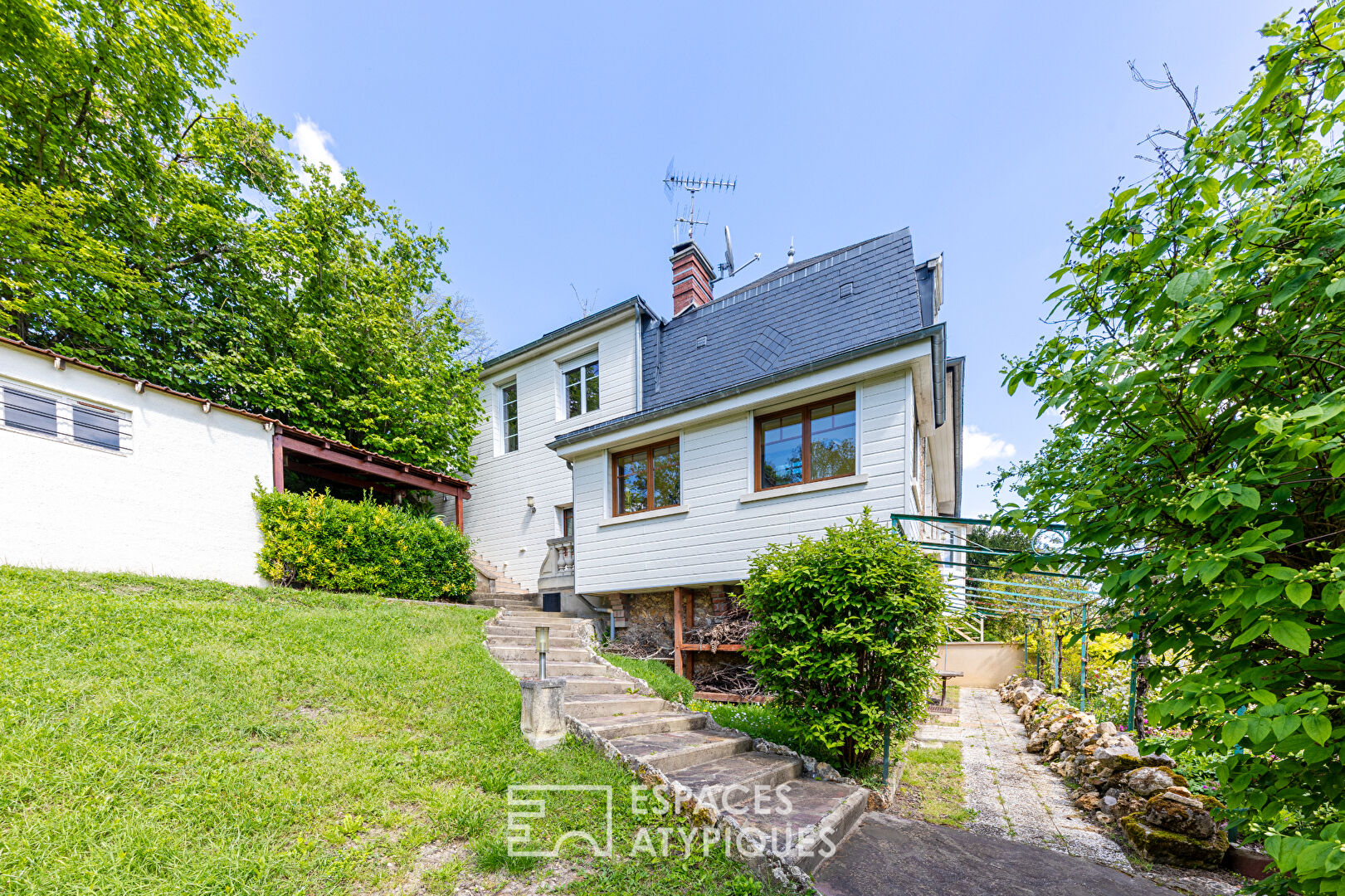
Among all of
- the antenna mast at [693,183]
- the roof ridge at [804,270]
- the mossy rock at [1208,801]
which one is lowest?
the mossy rock at [1208,801]

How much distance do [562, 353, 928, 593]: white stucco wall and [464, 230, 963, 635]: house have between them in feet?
0.07

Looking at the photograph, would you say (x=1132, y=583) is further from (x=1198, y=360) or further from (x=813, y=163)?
(x=813, y=163)

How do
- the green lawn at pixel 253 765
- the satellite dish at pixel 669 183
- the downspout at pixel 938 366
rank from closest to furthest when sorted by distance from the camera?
1. the green lawn at pixel 253 765
2. the downspout at pixel 938 366
3. the satellite dish at pixel 669 183

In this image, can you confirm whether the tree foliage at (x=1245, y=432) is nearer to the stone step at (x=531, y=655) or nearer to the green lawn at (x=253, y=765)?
the green lawn at (x=253, y=765)

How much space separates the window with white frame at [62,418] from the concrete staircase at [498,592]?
612 centimetres

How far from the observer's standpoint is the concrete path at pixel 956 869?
9.85ft

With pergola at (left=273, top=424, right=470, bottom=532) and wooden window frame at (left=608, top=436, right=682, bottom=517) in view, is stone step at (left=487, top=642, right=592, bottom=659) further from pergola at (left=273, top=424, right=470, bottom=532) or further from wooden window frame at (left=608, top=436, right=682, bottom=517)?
pergola at (left=273, top=424, right=470, bottom=532)

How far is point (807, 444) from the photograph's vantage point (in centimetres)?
727

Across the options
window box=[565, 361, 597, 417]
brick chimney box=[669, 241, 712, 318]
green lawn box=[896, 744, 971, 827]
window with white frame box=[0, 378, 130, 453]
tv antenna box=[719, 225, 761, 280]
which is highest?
tv antenna box=[719, 225, 761, 280]

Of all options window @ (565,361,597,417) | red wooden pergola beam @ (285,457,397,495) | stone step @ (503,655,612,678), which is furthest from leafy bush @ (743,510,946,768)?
red wooden pergola beam @ (285,457,397,495)

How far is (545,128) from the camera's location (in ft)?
35.0

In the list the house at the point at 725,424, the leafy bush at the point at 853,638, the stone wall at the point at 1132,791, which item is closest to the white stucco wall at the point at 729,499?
the house at the point at 725,424

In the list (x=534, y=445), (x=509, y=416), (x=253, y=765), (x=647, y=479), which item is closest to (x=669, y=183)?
(x=509, y=416)

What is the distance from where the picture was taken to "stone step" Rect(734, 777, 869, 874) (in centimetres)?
306
